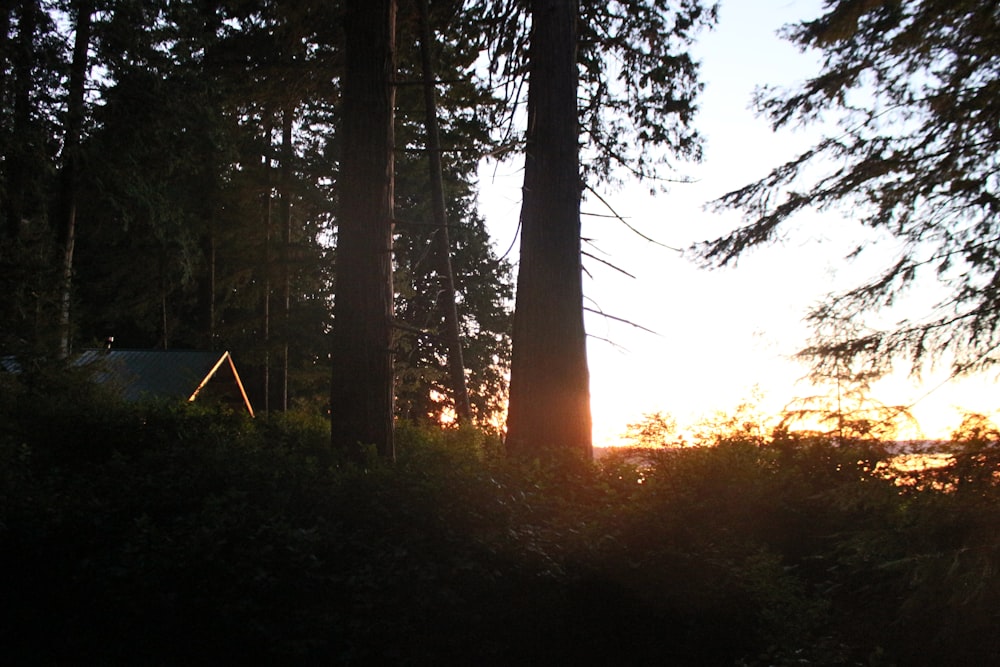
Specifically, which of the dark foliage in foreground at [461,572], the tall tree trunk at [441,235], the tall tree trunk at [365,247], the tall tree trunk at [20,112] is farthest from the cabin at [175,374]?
the dark foliage in foreground at [461,572]

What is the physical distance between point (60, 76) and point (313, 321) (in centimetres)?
988

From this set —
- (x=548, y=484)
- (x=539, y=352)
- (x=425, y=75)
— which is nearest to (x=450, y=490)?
(x=548, y=484)

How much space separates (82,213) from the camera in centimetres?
2162

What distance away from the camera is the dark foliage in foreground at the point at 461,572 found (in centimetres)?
578

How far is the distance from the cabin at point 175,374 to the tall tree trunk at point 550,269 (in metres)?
9.21

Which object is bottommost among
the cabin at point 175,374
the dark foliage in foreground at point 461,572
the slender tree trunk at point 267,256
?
the dark foliage in foreground at point 461,572

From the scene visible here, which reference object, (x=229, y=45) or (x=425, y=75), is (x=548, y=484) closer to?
(x=425, y=75)

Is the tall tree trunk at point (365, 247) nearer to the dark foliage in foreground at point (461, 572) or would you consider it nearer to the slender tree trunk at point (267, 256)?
the dark foliage in foreground at point (461, 572)

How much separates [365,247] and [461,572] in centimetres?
389

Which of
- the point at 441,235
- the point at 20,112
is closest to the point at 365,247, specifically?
the point at 441,235

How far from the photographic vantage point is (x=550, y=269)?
33.0 feet

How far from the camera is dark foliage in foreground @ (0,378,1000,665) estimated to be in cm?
578

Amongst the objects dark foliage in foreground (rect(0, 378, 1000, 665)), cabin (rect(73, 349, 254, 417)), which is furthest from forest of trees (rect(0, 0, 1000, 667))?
cabin (rect(73, 349, 254, 417))

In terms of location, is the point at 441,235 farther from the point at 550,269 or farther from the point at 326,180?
the point at 326,180
